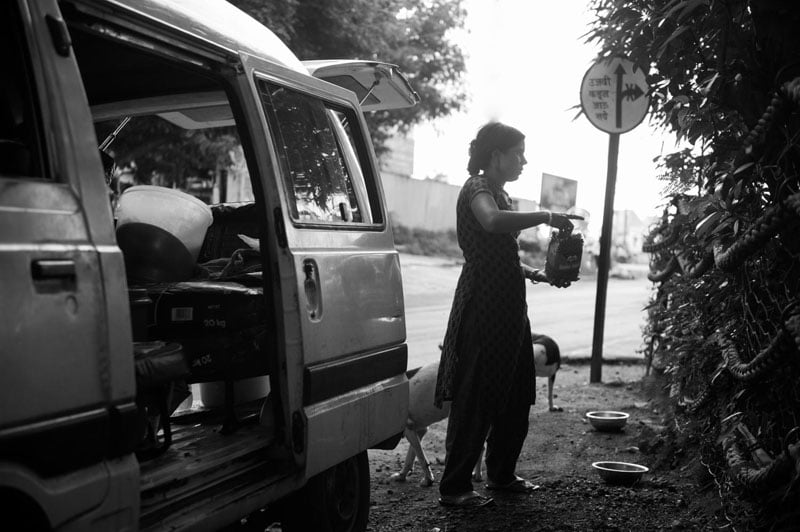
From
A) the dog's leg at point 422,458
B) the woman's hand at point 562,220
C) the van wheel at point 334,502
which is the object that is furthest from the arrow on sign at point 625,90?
the van wheel at point 334,502

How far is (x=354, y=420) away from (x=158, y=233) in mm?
1343

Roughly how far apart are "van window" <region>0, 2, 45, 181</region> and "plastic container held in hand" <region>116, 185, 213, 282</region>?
176 cm

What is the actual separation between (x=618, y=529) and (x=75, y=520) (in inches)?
109

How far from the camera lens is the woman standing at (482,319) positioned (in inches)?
173

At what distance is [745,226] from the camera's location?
3225 millimetres

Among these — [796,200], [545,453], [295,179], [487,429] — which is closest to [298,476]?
[295,179]

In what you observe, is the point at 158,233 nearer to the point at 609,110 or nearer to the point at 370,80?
the point at 370,80

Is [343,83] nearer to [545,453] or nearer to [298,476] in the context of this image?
[298,476]

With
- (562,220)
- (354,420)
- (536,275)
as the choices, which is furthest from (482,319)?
(354,420)

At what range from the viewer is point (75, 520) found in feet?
6.86

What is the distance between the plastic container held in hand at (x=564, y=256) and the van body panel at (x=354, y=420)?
1064mm

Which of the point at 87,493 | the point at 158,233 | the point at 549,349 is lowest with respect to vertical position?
the point at 549,349

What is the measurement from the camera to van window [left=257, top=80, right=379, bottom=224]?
11.0ft

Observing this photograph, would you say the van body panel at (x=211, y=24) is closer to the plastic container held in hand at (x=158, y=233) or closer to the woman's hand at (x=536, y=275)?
the plastic container held in hand at (x=158, y=233)
